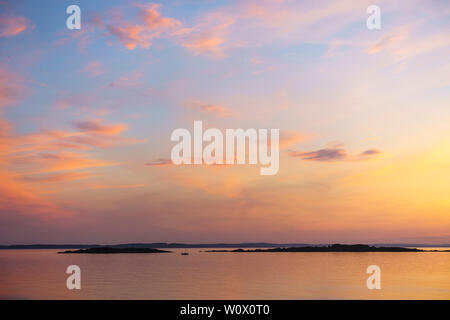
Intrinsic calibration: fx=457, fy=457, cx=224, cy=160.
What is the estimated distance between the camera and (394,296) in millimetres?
43469

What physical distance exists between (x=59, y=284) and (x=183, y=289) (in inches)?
667
